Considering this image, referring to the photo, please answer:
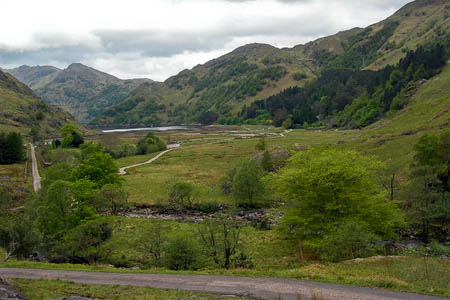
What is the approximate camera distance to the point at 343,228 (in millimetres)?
30688

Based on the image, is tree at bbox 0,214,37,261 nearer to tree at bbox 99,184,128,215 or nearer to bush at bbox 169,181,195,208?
tree at bbox 99,184,128,215

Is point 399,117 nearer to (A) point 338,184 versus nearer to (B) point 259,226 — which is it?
(B) point 259,226

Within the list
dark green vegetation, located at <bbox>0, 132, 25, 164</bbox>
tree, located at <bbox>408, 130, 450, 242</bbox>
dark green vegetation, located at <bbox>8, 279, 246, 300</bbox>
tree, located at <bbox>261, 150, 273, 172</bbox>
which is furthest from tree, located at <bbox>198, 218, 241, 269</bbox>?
dark green vegetation, located at <bbox>0, 132, 25, 164</bbox>

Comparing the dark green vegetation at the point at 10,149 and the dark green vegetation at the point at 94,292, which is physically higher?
the dark green vegetation at the point at 10,149

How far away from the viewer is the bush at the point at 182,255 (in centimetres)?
2994

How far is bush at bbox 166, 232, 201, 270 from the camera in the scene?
2994 cm

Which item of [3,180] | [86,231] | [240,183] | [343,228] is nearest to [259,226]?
[240,183]

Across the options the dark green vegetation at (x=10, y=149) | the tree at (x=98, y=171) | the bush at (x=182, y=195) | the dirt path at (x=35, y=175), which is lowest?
the bush at (x=182, y=195)

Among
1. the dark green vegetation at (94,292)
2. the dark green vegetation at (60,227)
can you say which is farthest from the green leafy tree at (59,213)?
the dark green vegetation at (94,292)

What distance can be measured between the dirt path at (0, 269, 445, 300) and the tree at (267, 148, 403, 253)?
14032 millimetres

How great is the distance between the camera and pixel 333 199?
118ft

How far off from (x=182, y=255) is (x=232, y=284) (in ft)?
31.5

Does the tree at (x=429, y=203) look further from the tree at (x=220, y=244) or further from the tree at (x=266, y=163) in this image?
the tree at (x=266, y=163)

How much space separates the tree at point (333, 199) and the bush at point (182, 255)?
12.2m
